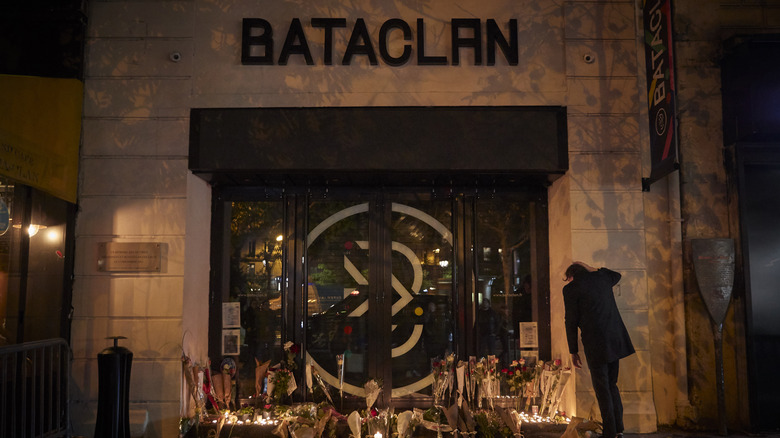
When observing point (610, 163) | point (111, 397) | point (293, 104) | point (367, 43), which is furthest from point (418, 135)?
point (111, 397)

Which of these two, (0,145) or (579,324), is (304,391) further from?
(0,145)

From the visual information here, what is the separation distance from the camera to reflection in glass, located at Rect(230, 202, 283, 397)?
718cm

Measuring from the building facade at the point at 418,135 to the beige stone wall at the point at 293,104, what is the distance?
19mm

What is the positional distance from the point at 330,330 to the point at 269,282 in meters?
1.04

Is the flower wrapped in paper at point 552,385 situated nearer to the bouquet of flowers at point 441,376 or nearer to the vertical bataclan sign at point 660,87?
the bouquet of flowers at point 441,376

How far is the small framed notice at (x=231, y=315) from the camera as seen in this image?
7.20 metres

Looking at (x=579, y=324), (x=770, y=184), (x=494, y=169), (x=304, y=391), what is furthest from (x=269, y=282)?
(x=770, y=184)

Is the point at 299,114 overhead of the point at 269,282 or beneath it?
overhead

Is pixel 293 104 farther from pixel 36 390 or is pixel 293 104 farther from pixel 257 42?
pixel 36 390

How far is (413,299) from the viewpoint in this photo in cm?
727

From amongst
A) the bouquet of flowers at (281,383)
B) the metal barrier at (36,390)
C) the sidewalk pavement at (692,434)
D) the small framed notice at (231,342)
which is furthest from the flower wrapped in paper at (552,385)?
the metal barrier at (36,390)

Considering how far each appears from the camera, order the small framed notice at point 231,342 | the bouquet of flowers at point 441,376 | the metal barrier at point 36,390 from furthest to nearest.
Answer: the small framed notice at point 231,342 < the bouquet of flowers at point 441,376 < the metal barrier at point 36,390

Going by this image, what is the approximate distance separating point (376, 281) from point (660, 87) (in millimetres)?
4141

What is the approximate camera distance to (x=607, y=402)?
5723 mm
